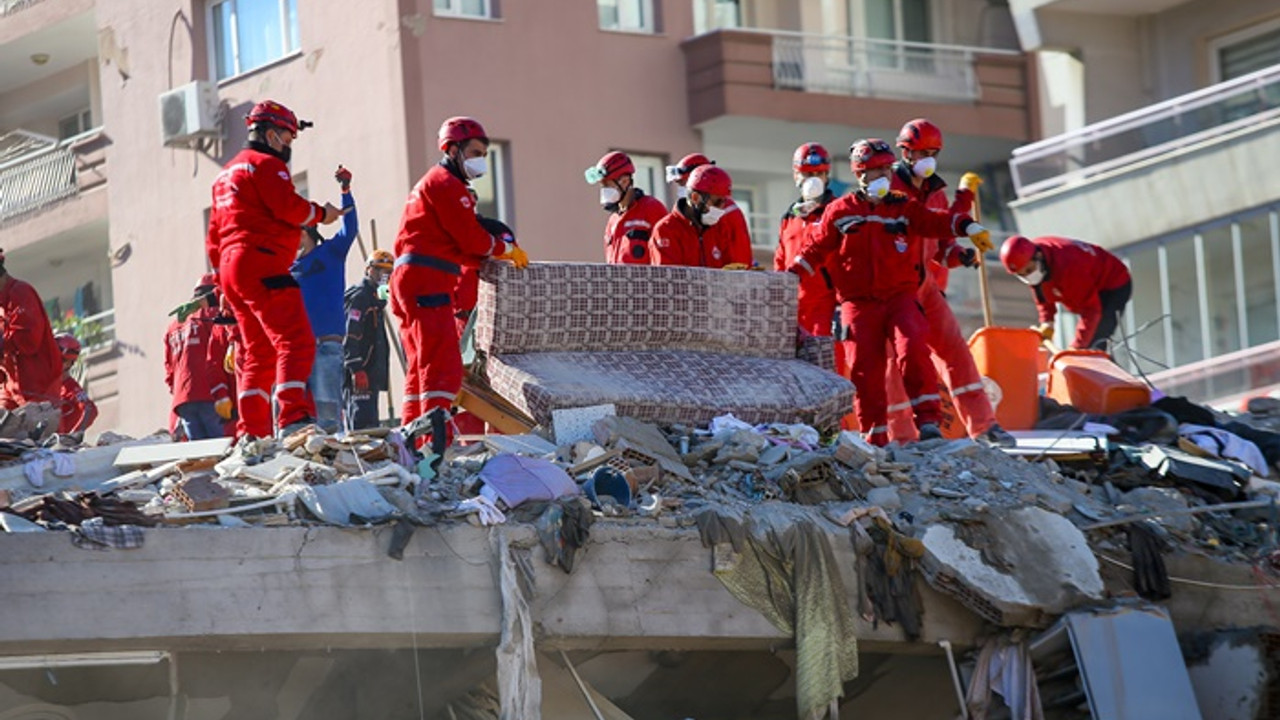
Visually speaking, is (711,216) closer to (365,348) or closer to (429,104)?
(365,348)

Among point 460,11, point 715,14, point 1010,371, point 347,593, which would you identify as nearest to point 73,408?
point 1010,371

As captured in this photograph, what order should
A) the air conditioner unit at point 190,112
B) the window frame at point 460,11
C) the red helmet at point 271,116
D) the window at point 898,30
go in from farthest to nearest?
the window at point 898,30
the air conditioner unit at point 190,112
the window frame at point 460,11
the red helmet at point 271,116

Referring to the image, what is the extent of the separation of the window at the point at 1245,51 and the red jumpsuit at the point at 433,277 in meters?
15.9

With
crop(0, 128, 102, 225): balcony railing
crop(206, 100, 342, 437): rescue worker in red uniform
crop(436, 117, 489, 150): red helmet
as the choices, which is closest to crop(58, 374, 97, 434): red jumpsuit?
crop(206, 100, 342, 437): rescue worker in red uniform

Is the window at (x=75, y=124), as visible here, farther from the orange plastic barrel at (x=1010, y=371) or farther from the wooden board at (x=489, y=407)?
the wooden board at (x=489, y=407)

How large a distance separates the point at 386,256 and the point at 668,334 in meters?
2.75

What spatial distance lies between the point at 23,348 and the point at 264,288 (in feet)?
15.3

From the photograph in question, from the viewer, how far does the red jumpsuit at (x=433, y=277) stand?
15148 mm

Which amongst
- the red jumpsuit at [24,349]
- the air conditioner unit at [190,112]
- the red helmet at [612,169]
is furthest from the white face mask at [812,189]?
the air conditioner unit at [190,112]

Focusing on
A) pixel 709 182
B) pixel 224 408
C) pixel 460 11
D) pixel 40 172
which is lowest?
pixel 224 408

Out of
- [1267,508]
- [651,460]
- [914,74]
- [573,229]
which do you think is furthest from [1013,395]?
[914,74]

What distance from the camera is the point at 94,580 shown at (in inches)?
489

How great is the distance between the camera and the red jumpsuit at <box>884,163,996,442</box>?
1716 centimetres

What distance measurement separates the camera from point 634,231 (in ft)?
58.4
